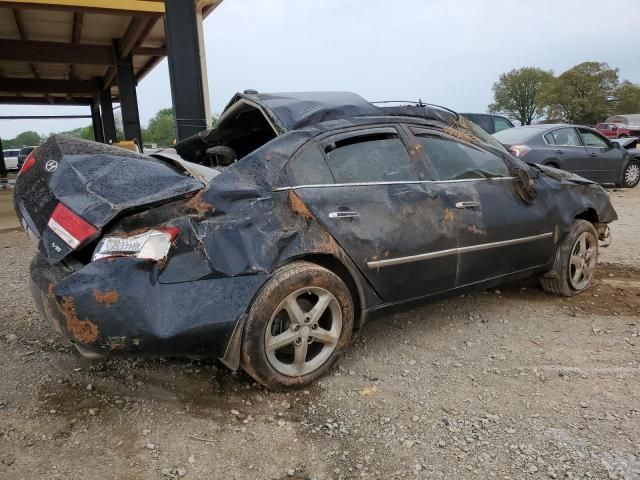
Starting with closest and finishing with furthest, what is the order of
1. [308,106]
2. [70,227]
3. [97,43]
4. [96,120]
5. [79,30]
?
[70,227] < [308,106] < [79,30] < [97,43] < [96,120]

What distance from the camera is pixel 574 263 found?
4.28 m

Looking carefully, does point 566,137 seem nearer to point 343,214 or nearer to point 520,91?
point 343,214

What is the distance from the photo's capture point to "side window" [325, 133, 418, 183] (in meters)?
2.99

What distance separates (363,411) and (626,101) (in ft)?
231

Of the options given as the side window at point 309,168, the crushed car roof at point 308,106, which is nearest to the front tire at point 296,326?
the side window at point 309,168

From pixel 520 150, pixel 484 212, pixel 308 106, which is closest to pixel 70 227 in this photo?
pixel 308 106

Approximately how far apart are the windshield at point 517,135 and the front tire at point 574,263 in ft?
17.4

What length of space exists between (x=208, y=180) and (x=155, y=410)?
1258 mm

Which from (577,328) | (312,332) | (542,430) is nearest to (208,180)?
(312,332)

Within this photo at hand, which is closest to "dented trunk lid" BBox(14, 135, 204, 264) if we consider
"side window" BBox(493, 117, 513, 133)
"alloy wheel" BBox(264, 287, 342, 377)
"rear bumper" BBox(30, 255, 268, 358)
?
"rear bumper" BBox(30, 255, 268, 358)

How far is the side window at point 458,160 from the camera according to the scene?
341cm

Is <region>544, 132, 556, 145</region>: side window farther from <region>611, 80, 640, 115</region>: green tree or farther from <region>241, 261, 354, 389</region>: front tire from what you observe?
<region>611, 80, 640, 115</region>: green tree

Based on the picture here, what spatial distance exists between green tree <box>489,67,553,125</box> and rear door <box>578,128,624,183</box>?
63053 mm

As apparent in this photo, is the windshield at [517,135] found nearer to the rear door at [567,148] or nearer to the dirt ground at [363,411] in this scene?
the rear door at [567,148]
